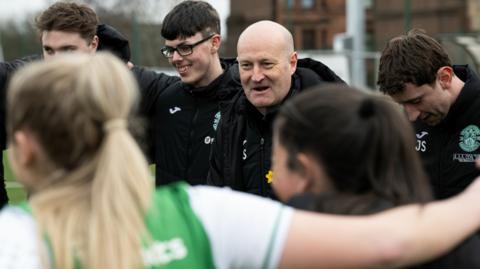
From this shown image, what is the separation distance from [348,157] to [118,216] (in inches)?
25.6

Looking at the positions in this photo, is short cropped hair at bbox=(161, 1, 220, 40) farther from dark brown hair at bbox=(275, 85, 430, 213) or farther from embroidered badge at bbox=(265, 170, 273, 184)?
dark brown hair at bbox=(275, 85, 430, 213)

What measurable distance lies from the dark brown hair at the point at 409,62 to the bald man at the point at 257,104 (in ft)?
1.45

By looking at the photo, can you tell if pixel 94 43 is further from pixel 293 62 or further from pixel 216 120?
pixel 293 62

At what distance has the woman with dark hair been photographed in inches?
90.5

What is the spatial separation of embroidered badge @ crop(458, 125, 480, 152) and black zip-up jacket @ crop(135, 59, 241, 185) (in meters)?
1.49

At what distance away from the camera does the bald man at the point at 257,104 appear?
486 centimetres

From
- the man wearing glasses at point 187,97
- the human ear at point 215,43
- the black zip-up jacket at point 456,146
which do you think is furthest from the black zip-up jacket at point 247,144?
the human ear at point 215,43

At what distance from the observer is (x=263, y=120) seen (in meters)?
4.90

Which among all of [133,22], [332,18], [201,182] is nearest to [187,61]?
[201,182]

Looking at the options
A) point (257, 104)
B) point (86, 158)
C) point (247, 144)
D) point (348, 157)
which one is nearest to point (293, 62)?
point (257, 104)

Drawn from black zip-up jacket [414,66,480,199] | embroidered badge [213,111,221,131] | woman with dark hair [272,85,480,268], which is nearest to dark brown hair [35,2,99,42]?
embroidered badge [213,111,221,131]

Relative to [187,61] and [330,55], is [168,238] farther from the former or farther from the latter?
[330,55]

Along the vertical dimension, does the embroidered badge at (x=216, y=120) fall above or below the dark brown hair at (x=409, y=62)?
Answer: below

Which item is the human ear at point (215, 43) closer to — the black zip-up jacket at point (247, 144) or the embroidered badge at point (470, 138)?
the black zip-up jacket at point (247, 144)
